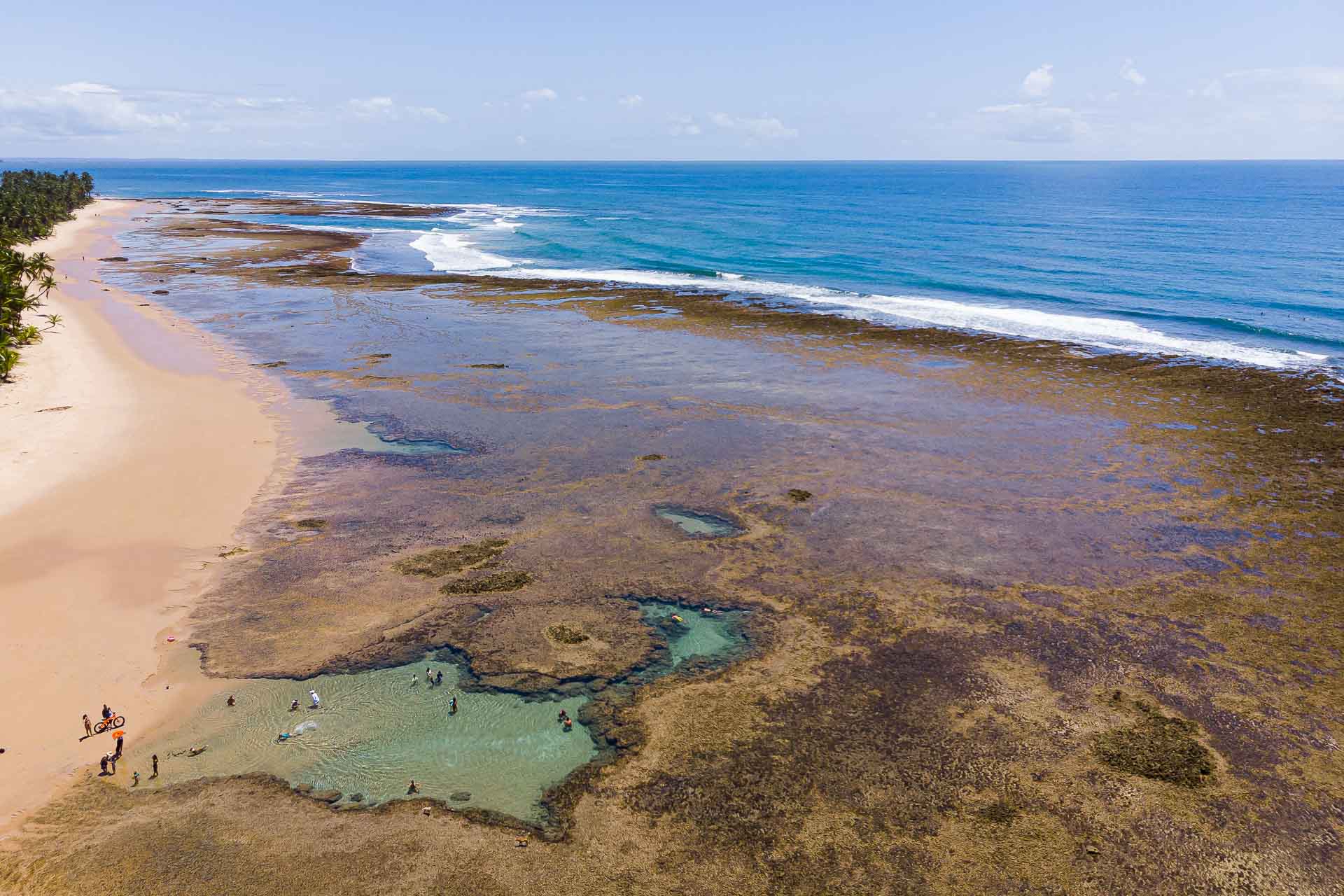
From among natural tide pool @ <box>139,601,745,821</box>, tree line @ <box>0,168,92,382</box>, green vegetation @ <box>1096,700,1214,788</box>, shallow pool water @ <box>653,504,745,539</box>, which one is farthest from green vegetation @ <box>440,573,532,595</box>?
tree line @ <box>0,168,92,382</box>

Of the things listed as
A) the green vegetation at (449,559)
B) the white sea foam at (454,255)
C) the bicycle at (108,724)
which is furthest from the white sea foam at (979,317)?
the bicycle at (108,724)

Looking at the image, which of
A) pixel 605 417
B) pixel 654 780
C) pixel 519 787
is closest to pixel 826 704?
pixel 654 780

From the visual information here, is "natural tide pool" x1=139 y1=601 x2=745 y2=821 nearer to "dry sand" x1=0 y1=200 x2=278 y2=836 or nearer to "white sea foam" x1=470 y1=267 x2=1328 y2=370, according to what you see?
"dry sand" x1=0 y1=200 x2=278 y2=836

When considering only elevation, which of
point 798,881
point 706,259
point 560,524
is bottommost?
point 798,881

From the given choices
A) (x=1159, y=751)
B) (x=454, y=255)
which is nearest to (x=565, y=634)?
(x=1159, y=751)

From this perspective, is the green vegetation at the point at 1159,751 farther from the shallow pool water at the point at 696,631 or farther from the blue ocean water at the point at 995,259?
the blue ocean water at the point at 995,259

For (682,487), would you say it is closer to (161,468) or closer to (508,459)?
(508,459)

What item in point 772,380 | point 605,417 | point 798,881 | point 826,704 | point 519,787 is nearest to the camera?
point 798,881
